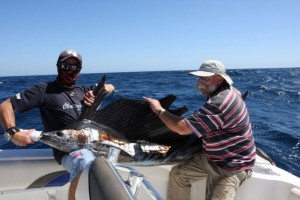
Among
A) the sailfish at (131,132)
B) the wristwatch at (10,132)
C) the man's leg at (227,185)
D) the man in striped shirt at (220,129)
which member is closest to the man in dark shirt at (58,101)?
the wristwatch at (10,132)

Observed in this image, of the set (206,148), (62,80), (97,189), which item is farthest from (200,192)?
(97,189)

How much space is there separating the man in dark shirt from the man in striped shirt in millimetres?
574

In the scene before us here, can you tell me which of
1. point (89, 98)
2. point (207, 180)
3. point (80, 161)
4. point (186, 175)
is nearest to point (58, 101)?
point (89, 98)

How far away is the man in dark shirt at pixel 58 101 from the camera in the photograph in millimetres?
1963

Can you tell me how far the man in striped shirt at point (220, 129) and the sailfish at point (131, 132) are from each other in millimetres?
184

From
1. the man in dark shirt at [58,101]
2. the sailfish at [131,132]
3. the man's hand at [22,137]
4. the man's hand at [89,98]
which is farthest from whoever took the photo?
the man's hand at [89,98]

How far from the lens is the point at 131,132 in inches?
90.3

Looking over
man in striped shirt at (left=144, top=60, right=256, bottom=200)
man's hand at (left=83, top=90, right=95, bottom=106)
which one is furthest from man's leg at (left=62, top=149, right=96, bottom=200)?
man's hand at (left=83, top=90, right=95, bottom=106)

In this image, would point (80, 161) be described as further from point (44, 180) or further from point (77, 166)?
point (44, 180)

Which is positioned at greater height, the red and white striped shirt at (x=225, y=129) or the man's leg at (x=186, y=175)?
the red and white striped shirt at (x=225, y=129)

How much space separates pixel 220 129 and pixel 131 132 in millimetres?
685

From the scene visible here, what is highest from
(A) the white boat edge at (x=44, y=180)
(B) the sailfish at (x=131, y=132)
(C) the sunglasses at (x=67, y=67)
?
(C) the sunglasses at (x=67, y=67)

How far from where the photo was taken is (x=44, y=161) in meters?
2.27

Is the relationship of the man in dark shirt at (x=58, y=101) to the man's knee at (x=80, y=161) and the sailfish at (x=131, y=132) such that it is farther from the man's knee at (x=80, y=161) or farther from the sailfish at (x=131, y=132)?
the man's knee at (x=80, y=161)
